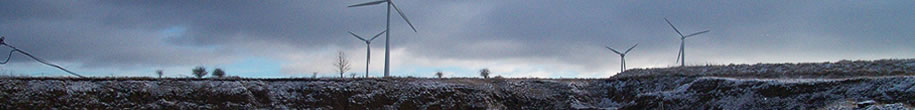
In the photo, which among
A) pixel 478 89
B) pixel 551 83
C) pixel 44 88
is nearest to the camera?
pixel 44 88

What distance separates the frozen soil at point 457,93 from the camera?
32825 millimetres

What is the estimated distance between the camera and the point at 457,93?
133ft

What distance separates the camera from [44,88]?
35844 mm

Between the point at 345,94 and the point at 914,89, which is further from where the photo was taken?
the point at 345,94

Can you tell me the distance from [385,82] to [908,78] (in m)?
22.9

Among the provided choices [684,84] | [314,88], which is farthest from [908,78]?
[314,88]

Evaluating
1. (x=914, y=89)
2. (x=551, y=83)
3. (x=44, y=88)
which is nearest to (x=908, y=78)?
(x=914, y=89)

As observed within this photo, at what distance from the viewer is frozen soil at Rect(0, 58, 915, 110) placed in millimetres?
32825

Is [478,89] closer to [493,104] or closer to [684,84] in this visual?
[493,104]

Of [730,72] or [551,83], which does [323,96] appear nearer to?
[551,83]

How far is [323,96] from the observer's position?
127 feet

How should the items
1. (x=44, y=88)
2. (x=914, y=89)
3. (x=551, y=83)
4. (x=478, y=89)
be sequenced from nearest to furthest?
(x=914, y=89) < (x=44, y=88) < (x=478, y=89) < (x=551, y=83)

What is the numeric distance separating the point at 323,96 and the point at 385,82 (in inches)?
141

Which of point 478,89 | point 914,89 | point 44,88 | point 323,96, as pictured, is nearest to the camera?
point 914,89
